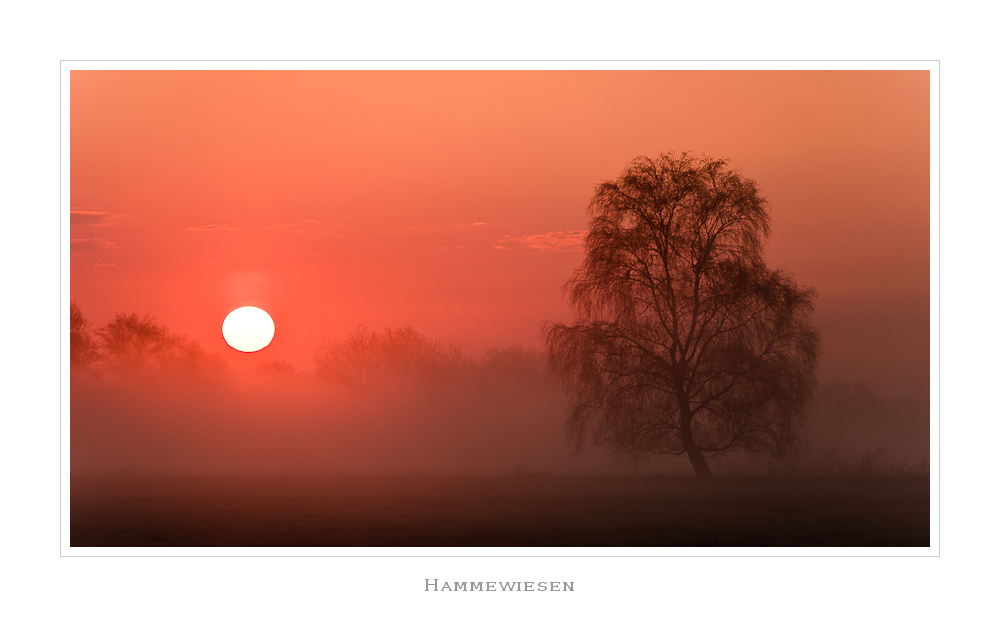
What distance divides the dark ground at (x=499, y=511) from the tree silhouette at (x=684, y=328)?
0.71 meters

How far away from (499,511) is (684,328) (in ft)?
11.6

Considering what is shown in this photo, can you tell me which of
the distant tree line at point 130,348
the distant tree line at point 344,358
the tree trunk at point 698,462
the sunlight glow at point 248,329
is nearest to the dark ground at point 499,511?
the tree trunk at point 698,462

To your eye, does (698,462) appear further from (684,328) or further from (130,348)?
(130,348)

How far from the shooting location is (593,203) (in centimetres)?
1002

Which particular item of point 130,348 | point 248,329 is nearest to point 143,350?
point 130,348

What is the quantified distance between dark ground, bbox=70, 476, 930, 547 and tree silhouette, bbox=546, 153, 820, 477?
706 millimetres

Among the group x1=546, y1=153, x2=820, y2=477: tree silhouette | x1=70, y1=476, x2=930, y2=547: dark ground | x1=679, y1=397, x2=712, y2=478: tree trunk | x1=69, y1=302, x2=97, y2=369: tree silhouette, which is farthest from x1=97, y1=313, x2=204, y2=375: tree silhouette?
x1=679, y1=397, x2=712, y2=478: tree trunk

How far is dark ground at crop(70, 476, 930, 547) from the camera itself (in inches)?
339

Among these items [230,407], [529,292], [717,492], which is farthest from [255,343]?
[717,492]

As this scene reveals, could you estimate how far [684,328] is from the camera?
10.3m

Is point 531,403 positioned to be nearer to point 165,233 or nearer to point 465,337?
point 465,337

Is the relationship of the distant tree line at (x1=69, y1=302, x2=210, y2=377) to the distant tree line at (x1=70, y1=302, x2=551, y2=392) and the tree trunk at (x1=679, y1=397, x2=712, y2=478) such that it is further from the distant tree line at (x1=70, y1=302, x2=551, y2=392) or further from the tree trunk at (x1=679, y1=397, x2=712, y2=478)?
the tree trunk at (x1=679, y1=397, x2=712, y2=478)

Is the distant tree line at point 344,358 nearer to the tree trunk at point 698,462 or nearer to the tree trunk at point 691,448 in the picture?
the tree trunk at point 691,448

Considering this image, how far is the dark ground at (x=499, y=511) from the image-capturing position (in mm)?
8617
